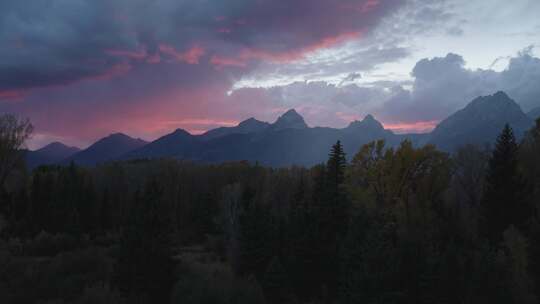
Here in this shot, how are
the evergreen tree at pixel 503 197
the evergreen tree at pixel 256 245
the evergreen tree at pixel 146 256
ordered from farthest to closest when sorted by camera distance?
the evergreen tree at pixel 503 197, the evergreen tree at pixel 256 245, the evergreen tree at pixel 146 256

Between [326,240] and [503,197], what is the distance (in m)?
13.8

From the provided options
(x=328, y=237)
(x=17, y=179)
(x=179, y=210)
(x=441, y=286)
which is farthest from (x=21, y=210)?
(x=441, y=286)

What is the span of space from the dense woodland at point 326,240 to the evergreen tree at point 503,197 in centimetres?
8

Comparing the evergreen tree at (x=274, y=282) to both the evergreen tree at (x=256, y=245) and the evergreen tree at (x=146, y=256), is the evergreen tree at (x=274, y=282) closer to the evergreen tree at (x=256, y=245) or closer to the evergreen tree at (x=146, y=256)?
the evergreen tree at (x=256, y=245)

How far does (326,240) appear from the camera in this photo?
30281 mm

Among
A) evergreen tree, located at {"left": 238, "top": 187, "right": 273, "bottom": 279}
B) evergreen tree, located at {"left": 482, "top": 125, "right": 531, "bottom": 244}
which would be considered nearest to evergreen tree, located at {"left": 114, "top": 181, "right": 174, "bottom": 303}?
evergreen tree, located at {"left": 238, "top": 187, "right": 273, "bottom": 279}

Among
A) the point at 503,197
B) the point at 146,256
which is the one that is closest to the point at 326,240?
the point at 503,197

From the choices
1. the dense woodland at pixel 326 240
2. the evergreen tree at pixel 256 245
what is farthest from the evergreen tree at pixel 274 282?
the evergreen tree at pixel 256 245

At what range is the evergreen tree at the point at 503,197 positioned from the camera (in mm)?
29703

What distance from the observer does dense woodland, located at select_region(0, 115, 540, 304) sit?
1977 cm

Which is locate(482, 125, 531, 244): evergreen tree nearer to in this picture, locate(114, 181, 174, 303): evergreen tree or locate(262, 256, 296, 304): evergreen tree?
locate(262, 256, 296, 304): evergreen tree

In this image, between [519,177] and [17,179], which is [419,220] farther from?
[17,179]

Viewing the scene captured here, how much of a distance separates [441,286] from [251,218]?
13.2 meters

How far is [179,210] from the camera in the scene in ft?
245
